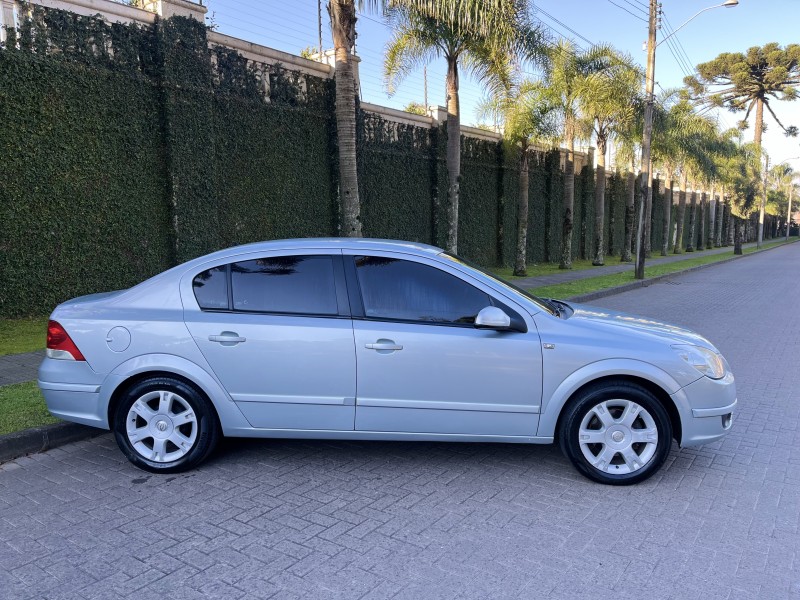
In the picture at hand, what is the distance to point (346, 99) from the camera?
11.3 metres

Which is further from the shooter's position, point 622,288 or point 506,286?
point 622,288

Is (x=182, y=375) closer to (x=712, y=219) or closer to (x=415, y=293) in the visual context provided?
(x=415, y=293)

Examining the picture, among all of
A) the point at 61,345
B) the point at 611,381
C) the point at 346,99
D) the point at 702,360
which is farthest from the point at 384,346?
the point at 346,99

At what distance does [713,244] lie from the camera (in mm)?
60031

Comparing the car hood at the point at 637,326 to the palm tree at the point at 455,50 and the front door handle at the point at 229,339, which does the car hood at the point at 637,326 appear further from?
the palm tree at the point at 455,50

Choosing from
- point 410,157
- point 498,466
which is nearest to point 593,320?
point 498,466

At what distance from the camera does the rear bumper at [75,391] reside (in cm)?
429

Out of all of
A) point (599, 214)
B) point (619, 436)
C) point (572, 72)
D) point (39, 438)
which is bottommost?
point (39, 438)

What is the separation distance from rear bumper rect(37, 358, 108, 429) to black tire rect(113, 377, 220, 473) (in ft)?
0.58

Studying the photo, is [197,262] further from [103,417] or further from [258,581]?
[258,581]

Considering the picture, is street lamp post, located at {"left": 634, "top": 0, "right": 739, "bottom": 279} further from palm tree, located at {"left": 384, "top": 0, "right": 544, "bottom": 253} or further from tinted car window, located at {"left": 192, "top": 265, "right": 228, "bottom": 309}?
tinted car window, located at {"left": 192, "top": 265, "right": 228, "bottom": 309}

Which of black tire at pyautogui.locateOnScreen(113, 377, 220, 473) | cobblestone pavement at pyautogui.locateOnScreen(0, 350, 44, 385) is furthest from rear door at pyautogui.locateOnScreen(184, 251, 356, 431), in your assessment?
cobblestone pavement at pyautogui.locateOnScreen(0, 350, 44, 385)

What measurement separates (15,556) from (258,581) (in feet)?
4.43

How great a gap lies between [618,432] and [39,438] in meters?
4.35
